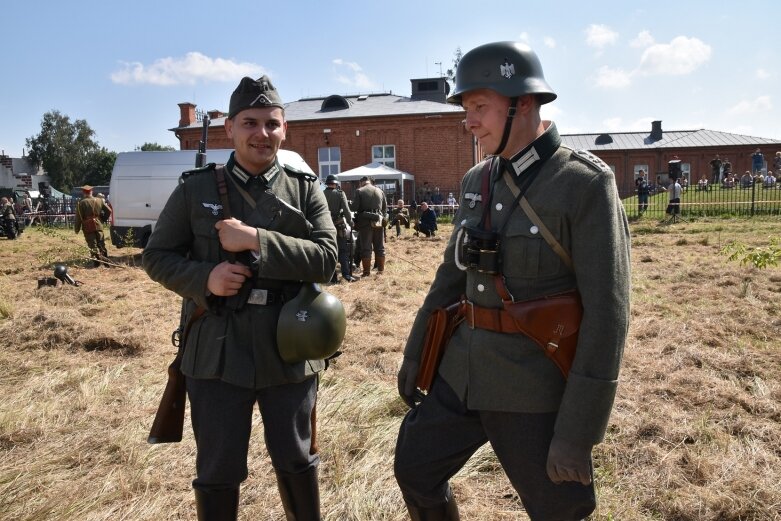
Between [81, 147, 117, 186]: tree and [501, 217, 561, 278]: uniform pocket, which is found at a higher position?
[81, 147, 117, 186]: tree

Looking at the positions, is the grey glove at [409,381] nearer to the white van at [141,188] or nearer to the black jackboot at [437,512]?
the black jackboot at [437,512]

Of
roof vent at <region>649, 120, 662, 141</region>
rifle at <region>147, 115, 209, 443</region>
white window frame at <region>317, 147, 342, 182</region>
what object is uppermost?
roof vent at <region>649, 120, 662, 141</region>

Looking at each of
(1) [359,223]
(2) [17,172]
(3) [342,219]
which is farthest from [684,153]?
(2) [17,172]

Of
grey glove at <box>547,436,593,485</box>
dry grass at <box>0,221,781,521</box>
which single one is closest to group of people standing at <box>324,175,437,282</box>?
dry grass at <box>0,221,781,521</box>

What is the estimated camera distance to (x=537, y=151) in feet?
7.02

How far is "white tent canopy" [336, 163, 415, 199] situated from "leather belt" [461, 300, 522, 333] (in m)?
24.9

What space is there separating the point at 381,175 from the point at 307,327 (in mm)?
27509

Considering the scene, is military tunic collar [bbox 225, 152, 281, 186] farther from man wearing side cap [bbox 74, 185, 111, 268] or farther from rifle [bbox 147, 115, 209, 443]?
man wearing side cap [bbox 74, 185, 111, 268]

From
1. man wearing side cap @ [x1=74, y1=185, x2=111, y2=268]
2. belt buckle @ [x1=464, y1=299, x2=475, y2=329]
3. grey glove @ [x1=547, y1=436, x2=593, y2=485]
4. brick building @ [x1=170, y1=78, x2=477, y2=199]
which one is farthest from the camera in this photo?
brick building @ [x1=170, y1=78, x2=477, y2=199]

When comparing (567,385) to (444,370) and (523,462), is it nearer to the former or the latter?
(523,462)

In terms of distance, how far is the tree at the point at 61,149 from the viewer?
63969mm

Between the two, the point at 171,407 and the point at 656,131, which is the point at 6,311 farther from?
the point at 656,131

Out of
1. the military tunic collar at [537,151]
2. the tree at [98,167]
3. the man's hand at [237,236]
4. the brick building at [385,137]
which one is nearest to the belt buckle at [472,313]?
the military tunic collar at [537,151]

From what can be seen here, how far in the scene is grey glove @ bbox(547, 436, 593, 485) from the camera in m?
1.89
